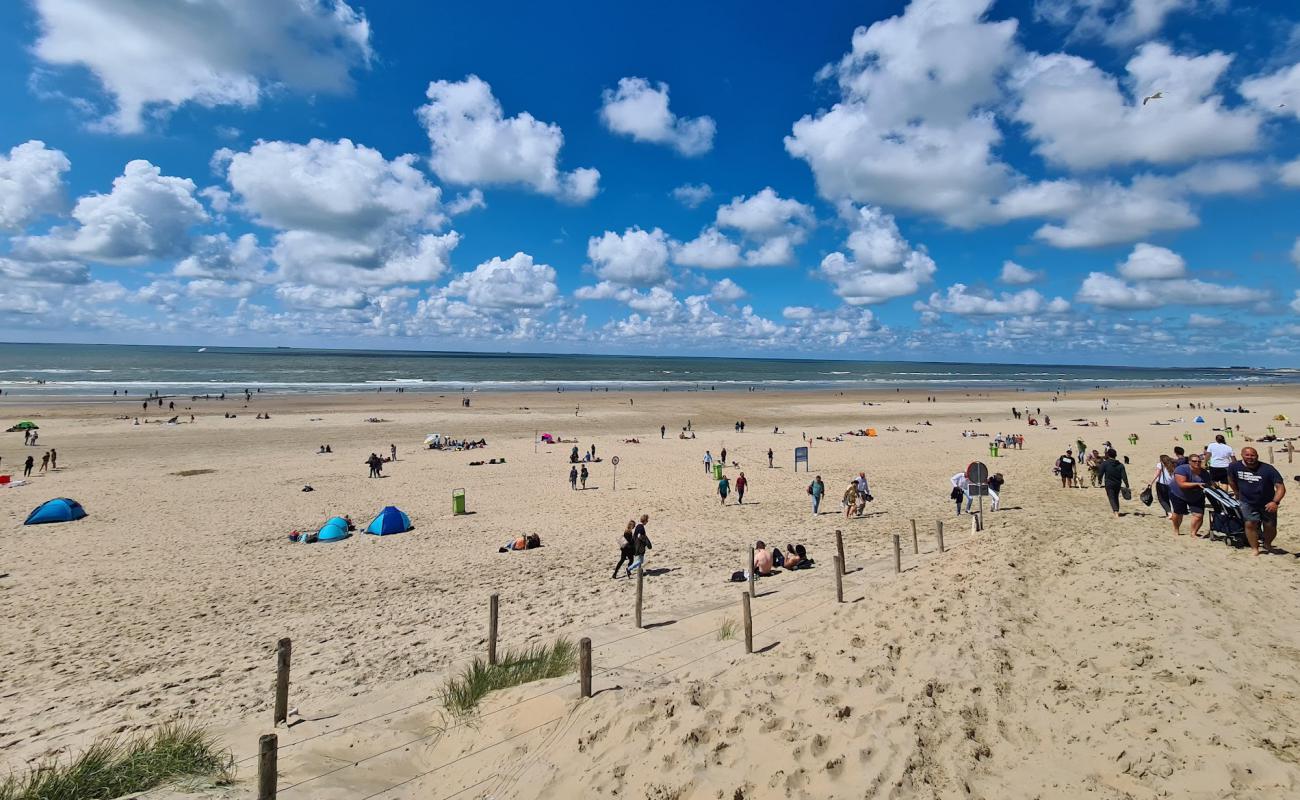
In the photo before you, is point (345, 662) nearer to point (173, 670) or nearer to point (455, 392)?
point (173, 670)

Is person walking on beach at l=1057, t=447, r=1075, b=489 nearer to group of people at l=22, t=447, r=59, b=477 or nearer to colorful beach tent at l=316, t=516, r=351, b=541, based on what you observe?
colorful beach tent at l=316, t=516, r=351, b=541

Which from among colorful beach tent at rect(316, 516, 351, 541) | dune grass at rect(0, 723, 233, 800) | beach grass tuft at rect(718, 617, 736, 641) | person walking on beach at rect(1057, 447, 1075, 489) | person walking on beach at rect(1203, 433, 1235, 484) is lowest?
colorful beach tent at rect(316, 516, 351, 541)

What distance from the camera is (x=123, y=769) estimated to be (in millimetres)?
6273

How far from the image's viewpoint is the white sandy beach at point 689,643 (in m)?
5.84

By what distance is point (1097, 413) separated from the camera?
5519 cm

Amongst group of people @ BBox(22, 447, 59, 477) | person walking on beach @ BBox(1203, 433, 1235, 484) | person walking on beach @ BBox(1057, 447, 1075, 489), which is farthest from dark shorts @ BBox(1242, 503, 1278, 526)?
group of people @ BBox(22, 447, 59, 477)

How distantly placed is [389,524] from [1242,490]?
18.7m

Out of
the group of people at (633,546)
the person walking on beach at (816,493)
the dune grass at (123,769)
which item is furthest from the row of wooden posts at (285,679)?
the person walking on beach at (816,493)

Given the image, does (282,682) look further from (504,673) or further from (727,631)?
(727,631)

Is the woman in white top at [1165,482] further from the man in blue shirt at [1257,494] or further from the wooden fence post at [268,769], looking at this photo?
the wooden fence post at [268,769]

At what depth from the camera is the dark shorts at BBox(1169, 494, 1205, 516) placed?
35.0ft

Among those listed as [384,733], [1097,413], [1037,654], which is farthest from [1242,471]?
[1097,413]

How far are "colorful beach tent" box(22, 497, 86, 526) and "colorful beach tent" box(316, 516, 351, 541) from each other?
8164 mm

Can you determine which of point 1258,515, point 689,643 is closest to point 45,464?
point 689,643
